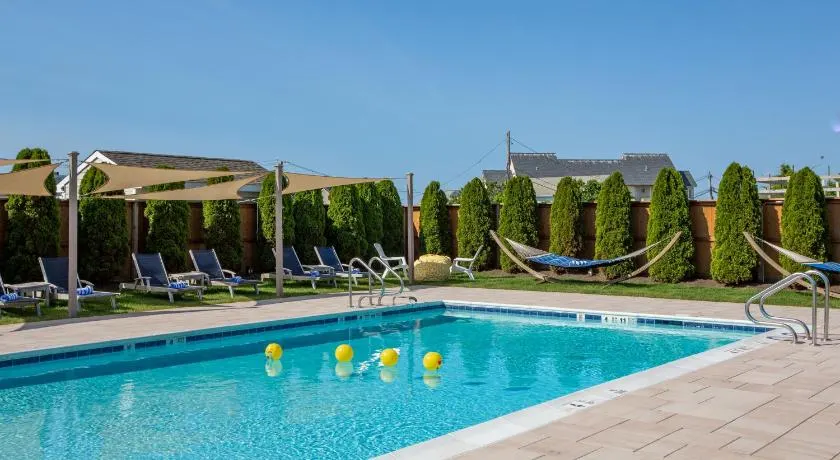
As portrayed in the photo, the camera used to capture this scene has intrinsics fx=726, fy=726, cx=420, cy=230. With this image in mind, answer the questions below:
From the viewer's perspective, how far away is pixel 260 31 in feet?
50.0

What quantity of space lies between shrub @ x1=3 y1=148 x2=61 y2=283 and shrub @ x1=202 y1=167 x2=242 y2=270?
3354mm

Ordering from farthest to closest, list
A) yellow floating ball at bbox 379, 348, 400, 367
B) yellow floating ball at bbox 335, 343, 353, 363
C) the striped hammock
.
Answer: the striped hammock → yellow floating ball at bbox 335, 343, 353, 363 → yellow floating ball at bbox 379, 348, 400, 367

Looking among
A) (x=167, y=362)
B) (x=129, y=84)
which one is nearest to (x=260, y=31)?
(x=129, y=84)

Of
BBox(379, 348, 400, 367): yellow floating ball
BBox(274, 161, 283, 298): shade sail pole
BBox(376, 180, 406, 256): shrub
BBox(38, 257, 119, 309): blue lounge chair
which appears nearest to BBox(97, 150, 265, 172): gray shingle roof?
BBox(376, 180, 406, 256): shrub

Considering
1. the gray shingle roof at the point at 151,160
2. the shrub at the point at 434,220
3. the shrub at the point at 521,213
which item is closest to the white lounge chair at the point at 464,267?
the shrub at the point at 434,220

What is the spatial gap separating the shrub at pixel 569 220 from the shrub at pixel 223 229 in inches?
283

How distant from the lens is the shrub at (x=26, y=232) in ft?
40.4

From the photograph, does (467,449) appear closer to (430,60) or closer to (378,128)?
(430,60)

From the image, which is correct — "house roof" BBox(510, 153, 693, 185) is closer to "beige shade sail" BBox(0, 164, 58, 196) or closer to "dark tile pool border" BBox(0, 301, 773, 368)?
"dark tile pool border" BBox(0, 301, 773, 368)

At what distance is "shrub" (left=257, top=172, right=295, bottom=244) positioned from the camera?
16.0 metres

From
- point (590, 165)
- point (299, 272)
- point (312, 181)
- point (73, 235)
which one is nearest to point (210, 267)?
point (299, 272)

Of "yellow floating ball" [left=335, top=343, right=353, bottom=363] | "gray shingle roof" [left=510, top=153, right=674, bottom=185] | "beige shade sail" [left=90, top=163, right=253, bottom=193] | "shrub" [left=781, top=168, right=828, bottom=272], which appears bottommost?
"yellow floating ball" [left=335, top=343, right=353, bottom=363]

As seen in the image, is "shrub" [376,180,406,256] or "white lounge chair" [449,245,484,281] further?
"shrub" [376,180,406,256]

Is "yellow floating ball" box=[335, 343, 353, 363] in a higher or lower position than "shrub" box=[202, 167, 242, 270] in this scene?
lower
